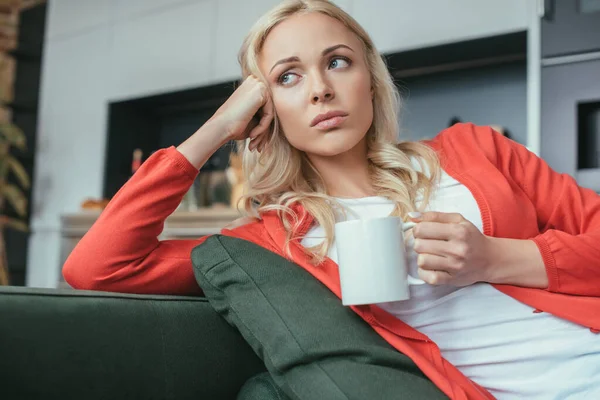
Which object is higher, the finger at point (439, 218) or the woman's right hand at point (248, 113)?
the woman's right hand at point (248, 113)

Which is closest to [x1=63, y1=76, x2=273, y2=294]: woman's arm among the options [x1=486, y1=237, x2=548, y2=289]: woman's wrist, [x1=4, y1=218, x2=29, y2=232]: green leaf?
[x1=486, y1=237, x2=548, y2=289]: woman's wrist

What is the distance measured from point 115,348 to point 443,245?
45 centimetres

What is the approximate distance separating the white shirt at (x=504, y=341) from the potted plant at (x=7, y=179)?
307 centimetres

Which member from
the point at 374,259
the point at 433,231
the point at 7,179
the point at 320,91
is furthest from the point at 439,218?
the point at 7,179

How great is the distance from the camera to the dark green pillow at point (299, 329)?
0.78 meters

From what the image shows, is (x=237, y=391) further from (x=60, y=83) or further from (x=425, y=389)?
(x=60, y=83)

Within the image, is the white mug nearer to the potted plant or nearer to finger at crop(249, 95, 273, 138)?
finger at crop(249, 95, 273, 138)

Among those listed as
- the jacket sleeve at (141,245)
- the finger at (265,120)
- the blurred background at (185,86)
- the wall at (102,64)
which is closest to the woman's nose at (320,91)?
the finger at (265,120)

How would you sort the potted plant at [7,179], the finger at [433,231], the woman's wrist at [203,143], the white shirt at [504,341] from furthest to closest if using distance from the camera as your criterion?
the potted plant at [7,179] → the woman's wrist at [203,143] → the white shirt at [504,341] → the finger at [433,231]

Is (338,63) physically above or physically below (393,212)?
above

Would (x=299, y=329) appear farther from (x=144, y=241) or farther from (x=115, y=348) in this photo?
(x=144, y=241)

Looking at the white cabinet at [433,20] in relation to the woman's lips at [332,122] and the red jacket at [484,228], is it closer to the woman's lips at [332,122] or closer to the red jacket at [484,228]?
the red jacket at [484,228]

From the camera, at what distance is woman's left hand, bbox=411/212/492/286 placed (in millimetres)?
850

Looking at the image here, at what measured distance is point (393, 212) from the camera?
1090 millimetres
